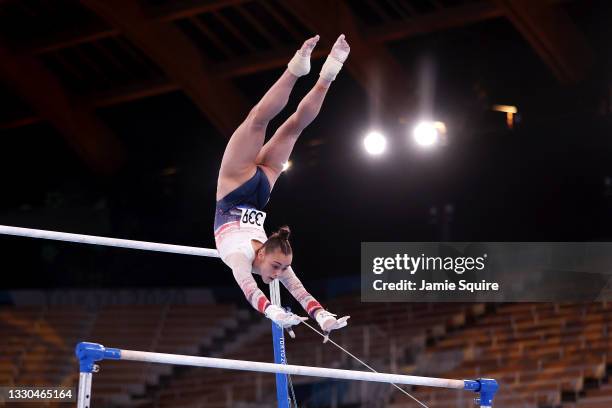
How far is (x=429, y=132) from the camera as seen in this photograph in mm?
13508

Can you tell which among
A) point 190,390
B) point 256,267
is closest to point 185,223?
point 190,390

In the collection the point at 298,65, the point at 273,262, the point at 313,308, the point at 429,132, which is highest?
the point at 429,132

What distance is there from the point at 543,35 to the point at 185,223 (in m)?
6.69

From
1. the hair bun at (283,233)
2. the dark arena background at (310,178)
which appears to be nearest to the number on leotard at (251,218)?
the hair bun at (283,233)

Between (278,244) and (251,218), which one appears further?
(251,218)

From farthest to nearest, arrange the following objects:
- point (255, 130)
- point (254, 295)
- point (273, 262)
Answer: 1. point (255, 130)
2. point (273, 262)
3. point (254, 295)

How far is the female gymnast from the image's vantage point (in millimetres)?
5039

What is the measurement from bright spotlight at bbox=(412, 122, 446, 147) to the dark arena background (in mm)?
29

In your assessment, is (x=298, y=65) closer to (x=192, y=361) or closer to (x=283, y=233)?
(x=283, y=233)

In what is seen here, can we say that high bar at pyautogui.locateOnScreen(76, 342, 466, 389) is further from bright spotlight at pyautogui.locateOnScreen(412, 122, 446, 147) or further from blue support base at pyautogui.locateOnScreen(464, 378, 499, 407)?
bright spotlight at pyautogui.locateOnScreen(412, 122, 446, 147)

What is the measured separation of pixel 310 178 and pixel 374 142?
183 centimetres

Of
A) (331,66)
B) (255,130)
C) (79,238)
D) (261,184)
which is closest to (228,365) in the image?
(261,184)

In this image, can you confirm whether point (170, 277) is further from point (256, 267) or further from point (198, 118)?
point (256, 267)

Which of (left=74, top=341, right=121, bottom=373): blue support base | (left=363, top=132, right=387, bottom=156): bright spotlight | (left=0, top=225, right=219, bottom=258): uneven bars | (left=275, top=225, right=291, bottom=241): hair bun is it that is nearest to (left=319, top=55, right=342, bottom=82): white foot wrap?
(left=275, top=225, right=291, bottom=241): hair bun
